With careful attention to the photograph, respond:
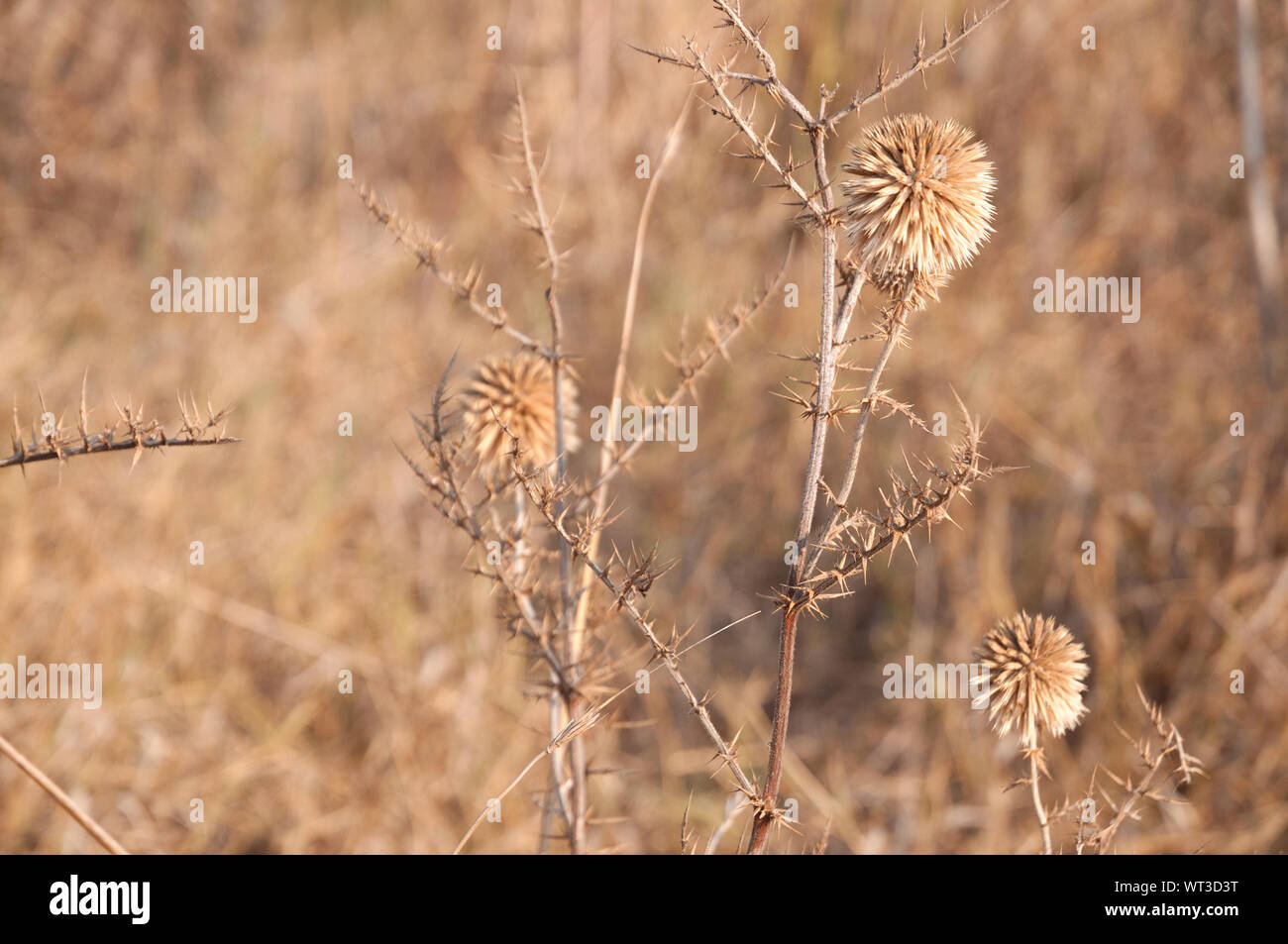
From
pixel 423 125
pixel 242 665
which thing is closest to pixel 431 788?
pixel 242 665

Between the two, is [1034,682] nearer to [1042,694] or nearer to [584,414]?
[1042,694]

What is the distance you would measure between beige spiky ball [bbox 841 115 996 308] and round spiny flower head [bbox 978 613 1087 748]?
0.63 m

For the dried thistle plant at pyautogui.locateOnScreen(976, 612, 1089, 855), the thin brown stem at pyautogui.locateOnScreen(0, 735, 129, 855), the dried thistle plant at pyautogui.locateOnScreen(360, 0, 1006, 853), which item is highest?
the dried thistle plant at pyautogui.locateOnScreen(360, 0, 1006, 853)

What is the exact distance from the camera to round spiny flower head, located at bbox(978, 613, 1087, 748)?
1.75m

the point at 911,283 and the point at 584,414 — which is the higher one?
the point at 584,414

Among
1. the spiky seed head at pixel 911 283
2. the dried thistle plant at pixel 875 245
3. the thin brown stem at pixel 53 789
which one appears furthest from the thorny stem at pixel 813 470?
the thin brown stem at pixel 53 789

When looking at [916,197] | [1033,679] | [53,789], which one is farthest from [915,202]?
[53,789]

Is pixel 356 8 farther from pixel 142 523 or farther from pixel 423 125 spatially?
pixel 142 523

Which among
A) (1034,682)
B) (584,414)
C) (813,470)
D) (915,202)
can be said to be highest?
(584,414)

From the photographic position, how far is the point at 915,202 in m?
1.55

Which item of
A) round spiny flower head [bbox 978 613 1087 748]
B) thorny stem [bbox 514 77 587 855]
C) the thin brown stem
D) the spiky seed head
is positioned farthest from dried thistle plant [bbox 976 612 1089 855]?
the thin brown stem

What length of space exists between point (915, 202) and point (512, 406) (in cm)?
101

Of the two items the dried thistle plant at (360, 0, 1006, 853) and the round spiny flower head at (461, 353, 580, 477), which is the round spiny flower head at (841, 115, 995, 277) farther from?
the round spiny flower head at (461, 353, 580, 477)

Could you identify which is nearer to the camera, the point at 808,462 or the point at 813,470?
the point at 813,470
